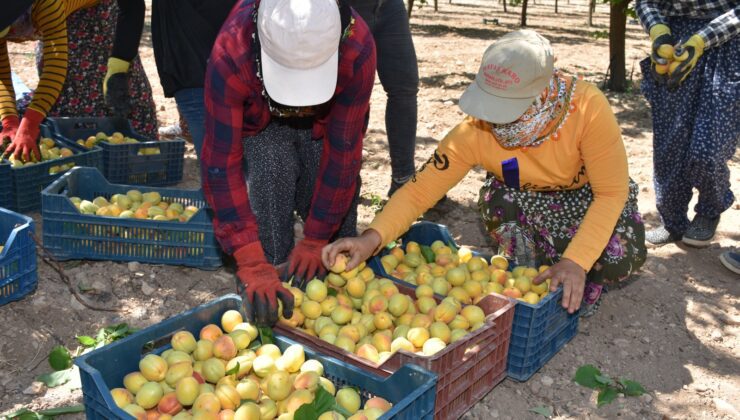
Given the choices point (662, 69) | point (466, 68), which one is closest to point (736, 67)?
point (662, 69)

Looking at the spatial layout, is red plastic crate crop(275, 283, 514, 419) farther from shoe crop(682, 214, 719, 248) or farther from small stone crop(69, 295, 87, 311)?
shoe crop(682, 214, 719, 248)

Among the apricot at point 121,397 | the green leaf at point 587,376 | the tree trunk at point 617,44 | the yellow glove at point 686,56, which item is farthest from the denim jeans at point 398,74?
the tree trunk at point 617,44

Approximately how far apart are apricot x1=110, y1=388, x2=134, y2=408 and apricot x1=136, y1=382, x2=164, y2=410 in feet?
0.09

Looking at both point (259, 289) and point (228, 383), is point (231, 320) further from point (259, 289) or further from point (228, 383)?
point (228, 383)

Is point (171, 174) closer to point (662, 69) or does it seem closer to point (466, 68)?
point (662, 69)

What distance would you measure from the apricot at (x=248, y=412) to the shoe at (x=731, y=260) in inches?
126

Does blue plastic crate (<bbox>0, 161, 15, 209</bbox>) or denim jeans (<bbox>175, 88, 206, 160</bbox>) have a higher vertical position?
denim jeans (<bbox>175, 88, 206, 160</bbox>)

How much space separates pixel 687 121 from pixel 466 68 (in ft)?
22.3

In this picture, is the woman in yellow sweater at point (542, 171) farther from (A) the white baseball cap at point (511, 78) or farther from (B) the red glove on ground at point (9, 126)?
(B) the red glove on ground at point (9, 126)

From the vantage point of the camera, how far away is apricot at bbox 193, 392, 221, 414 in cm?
224

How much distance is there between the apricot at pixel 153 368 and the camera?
239 cm

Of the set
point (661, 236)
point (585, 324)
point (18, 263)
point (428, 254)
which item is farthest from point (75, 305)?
point (661, 236)

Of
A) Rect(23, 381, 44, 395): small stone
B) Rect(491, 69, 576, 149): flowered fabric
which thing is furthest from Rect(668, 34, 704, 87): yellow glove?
Rect(23, 381, 44, 395): small stone

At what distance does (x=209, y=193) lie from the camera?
2.75 m
